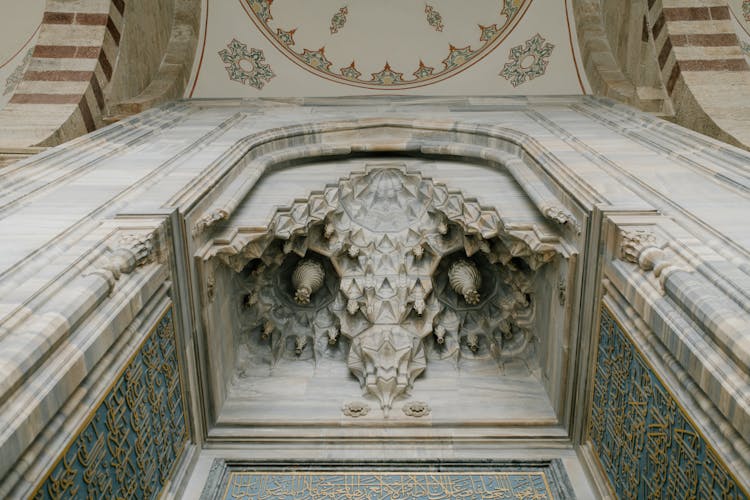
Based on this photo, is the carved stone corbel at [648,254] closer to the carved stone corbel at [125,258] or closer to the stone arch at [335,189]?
the stone arch at [335,189]

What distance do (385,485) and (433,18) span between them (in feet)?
14.9

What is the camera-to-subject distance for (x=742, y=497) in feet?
7.01

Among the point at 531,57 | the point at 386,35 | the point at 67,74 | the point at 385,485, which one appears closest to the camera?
the point at 385,485

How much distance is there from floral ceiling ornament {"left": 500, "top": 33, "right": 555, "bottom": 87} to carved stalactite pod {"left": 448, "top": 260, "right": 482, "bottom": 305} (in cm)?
241

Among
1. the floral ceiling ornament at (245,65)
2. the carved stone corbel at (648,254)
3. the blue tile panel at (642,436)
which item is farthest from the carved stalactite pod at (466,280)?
the floral ceiling ornament at (245,65)

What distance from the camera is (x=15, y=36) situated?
6.07m

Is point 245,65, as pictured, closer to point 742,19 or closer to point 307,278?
point 307,278

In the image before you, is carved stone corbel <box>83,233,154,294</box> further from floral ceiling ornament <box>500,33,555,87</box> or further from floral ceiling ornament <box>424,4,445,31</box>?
floral ceiling ornament <box>500,33,555,87</box>

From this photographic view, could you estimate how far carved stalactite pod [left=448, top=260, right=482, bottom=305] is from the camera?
466 centimetres

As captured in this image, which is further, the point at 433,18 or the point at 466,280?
the point at 433,18

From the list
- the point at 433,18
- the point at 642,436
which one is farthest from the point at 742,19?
the point at 642,436

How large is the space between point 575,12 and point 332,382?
4297 millimetres

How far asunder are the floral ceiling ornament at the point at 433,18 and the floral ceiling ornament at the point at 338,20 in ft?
2.64

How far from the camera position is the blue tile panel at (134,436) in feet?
7.96
